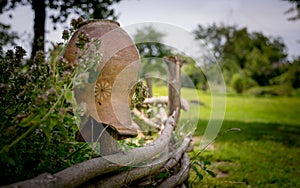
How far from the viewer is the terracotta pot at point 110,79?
1509 millimetres

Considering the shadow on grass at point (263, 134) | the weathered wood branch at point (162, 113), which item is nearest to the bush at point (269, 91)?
the shadow on grass at point (263, 134)

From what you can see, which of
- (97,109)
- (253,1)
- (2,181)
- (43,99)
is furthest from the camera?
(253,1)

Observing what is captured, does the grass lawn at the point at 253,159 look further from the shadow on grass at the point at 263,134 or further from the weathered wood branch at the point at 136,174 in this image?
the weathered wood branch at the point at 136,174

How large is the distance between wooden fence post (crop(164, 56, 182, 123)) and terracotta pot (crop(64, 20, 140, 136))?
2105 millimetres

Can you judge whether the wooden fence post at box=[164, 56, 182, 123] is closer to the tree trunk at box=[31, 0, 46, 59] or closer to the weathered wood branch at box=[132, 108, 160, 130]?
the weathered wood branch at box=[132, 108, 160, 130]

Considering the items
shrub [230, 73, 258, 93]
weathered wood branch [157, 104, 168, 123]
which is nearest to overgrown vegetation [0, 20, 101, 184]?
weathered wood branch [157, 104, 168, 123]

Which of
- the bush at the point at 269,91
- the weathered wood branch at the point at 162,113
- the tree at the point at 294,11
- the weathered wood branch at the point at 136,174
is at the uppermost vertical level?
the tree at the point at 294,11

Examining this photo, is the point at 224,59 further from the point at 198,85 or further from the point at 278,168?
the point at 278,168

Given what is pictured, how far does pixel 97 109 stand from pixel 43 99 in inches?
18.5

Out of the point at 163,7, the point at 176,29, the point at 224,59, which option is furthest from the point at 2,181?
the point at 224,59

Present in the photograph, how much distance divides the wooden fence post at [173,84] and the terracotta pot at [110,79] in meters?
2.10

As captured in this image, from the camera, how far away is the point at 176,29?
2604mm

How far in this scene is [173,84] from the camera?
3805mm

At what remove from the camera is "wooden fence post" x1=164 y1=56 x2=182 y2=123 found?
3779mm
